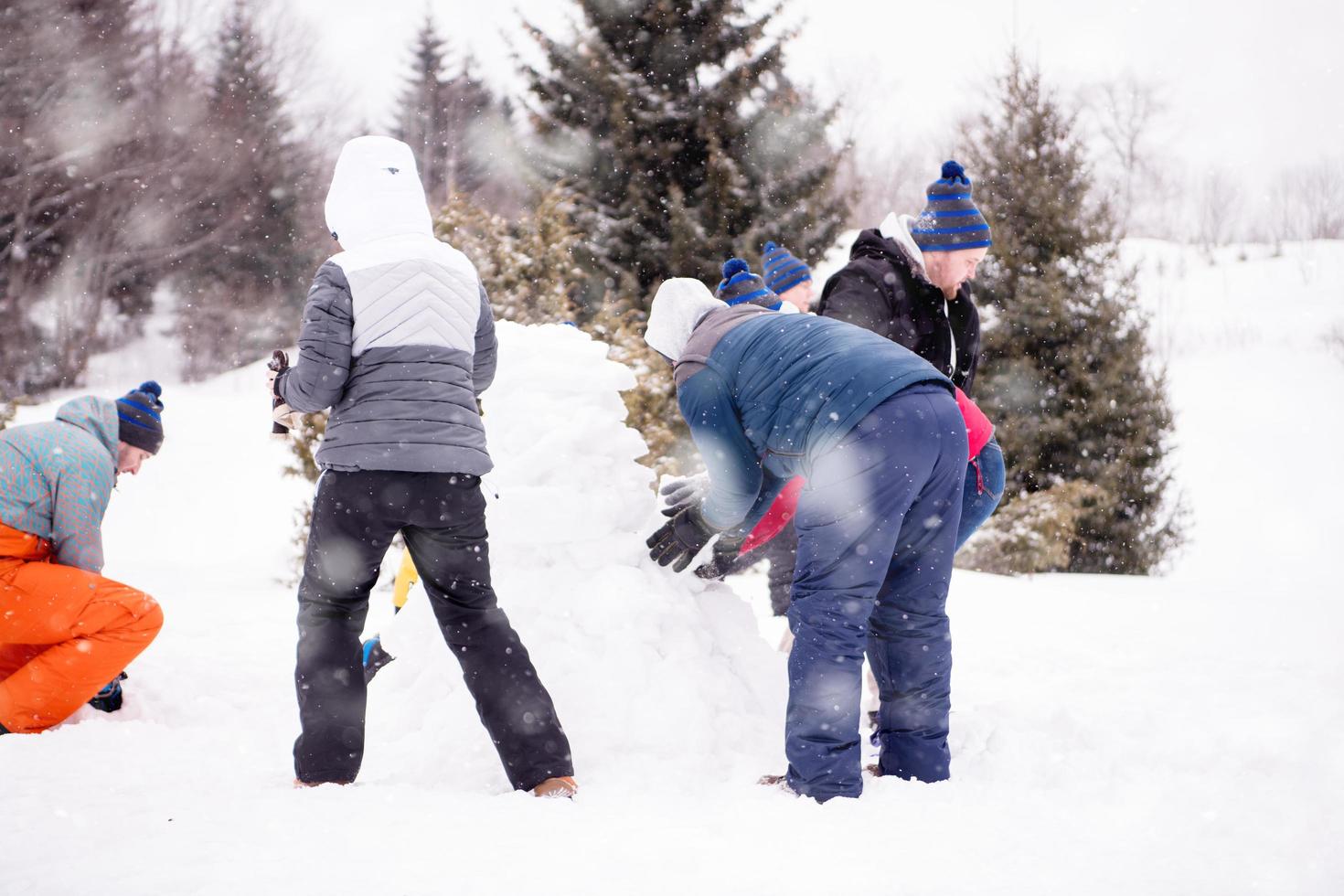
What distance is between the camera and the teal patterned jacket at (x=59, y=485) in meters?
3.00

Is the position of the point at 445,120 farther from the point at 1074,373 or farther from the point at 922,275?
the point at 922,275

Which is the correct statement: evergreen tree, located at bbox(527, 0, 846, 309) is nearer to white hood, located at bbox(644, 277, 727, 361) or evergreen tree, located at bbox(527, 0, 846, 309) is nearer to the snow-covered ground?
the snow-covered ground

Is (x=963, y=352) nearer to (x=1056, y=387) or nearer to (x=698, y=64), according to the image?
(x=1056, y=387)

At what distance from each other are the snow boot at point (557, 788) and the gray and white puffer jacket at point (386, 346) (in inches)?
31.8

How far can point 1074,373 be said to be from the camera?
8844mm

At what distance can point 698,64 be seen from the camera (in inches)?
448

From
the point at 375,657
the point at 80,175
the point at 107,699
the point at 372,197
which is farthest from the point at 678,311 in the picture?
the point at 80,175

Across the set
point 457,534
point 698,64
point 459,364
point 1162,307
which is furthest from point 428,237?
point 1162,307

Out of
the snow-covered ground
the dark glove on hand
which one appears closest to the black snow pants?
the snow-covered ground

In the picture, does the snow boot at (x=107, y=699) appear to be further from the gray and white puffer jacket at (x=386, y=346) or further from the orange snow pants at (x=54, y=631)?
the gray and white puffer jacket at (x=386, y=346)

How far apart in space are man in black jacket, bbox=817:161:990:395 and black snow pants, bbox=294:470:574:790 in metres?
1.43

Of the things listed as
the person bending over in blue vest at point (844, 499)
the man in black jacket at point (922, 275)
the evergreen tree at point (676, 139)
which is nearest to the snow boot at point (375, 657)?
the person bending over in blue vest at point (844, 499)

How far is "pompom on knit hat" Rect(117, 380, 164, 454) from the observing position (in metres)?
3.32

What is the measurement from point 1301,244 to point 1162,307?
7337 millimetres
